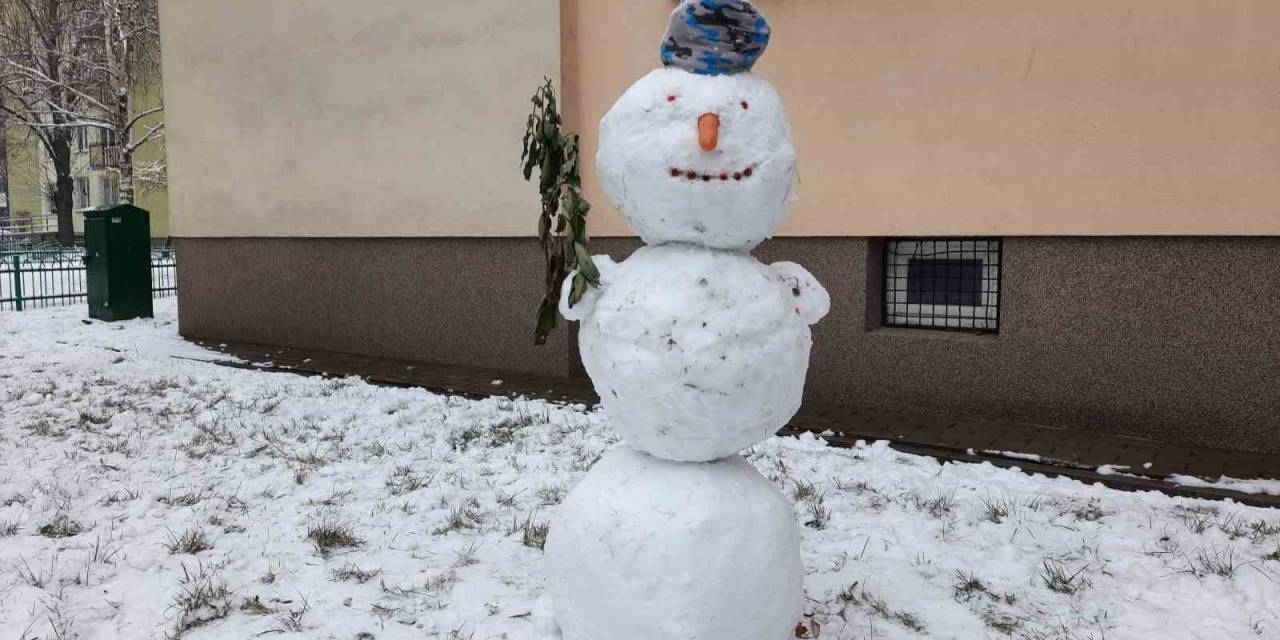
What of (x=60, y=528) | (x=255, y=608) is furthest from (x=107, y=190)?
(x=255, y=608)

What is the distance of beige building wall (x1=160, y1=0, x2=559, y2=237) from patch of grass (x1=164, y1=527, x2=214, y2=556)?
4.77 metres

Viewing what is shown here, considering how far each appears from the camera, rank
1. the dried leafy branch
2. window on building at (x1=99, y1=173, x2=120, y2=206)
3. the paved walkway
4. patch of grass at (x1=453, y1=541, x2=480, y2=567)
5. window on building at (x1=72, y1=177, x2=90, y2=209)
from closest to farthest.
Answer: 1. the dried leafy branch
2. patch of grass at (x1=453, y1=541, x2=480, y2=567)
3. the paved walkway
4. window on building at (x1=99, y1=173, x2=120, y2=206)
5. window on building at (x1=72, y1=177, x2=90, y2=209)

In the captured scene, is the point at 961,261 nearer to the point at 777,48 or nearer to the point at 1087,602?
the point at 777,48

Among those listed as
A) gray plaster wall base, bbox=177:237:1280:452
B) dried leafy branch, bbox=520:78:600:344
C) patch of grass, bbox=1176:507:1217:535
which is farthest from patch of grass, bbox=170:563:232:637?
gray plaster wall base, bbox=177:237:1280:452

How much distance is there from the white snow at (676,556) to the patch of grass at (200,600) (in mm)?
1587

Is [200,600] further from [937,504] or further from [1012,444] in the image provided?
[1012,444]

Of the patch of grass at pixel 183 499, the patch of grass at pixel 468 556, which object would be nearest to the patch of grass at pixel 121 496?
the patch of grass at pixel 183 499

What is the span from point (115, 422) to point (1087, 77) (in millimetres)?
7536

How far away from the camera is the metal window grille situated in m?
6.77

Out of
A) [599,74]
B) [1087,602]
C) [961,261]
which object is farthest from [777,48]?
[1087,602]

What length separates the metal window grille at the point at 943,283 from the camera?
22.2ft

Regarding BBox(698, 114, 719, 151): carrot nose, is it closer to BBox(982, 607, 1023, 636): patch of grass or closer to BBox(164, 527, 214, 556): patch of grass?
BBox(982, 607, 1023, 636): patch of grass

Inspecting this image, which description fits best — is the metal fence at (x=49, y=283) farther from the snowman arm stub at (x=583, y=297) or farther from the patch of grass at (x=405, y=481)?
the snowman arm stub at (x=583, y=297)

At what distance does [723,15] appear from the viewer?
263 cm
